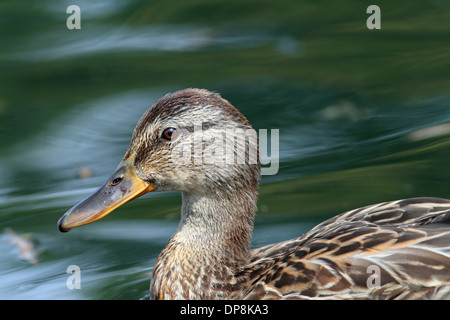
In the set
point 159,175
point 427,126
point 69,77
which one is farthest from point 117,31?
point 159,175

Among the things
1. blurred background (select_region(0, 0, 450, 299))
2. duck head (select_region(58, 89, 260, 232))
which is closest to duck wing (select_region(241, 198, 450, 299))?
duck head (select_region(58, 89, 260, 232))

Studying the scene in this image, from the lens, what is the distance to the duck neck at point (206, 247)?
18.2ft

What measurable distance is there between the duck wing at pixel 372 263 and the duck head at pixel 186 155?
0.66 meters

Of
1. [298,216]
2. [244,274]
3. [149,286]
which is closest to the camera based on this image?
[244,274]

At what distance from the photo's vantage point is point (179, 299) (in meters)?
5.52

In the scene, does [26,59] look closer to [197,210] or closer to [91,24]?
[91,24]

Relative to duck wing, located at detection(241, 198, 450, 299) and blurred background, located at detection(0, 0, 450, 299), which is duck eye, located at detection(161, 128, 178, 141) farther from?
blurred background, located at detection(0, 0, 450, 299)

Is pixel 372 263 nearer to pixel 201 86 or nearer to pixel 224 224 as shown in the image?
pixel 224 224

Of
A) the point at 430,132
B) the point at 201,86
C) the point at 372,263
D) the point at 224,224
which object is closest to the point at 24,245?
the point at 224,224

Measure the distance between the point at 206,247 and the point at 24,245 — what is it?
1.90 metres

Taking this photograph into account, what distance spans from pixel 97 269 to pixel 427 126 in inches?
140

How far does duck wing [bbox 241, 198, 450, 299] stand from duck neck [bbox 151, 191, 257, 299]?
30cm

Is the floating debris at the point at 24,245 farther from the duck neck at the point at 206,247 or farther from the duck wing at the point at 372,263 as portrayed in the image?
the duck wing at the point at 372,263

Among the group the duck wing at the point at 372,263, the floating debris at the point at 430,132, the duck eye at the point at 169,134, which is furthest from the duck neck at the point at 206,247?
the floating debris at the point at 430,132
